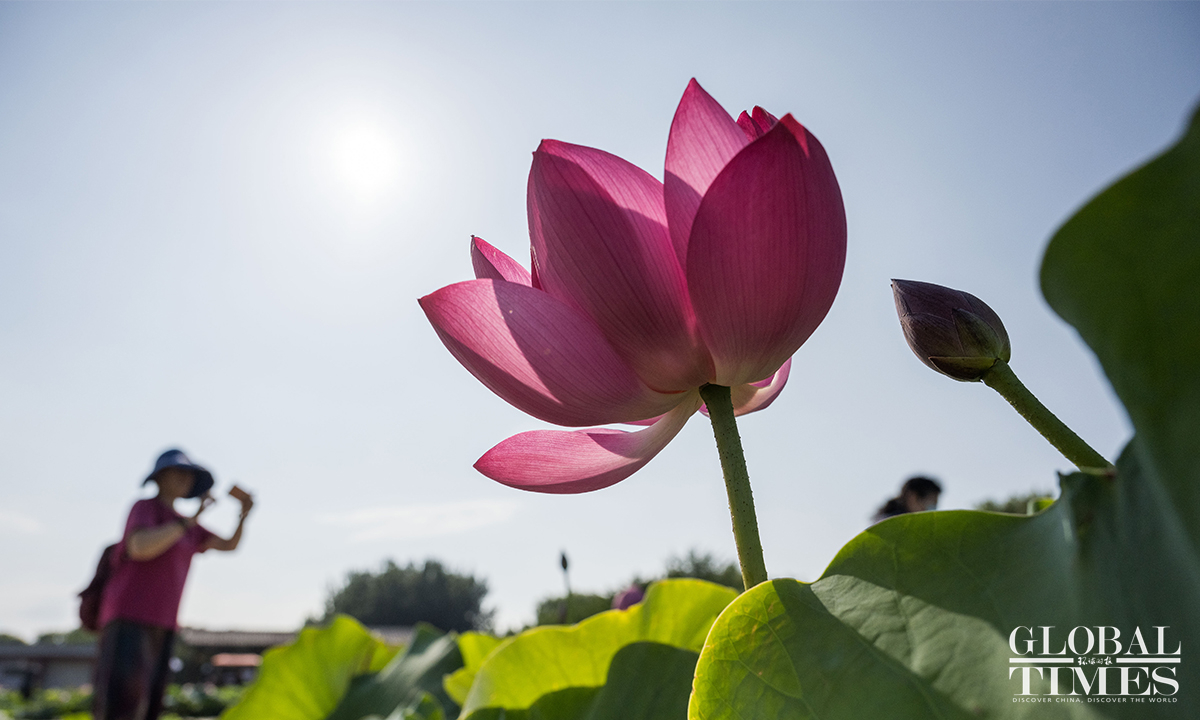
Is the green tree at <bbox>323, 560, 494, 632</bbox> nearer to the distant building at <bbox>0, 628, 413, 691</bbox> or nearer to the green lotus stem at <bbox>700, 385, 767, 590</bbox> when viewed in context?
the distant building at <bbox>0, 628, 413, 691</bbox>

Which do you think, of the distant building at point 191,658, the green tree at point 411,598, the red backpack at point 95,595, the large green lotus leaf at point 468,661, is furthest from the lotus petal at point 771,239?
the green tree at point 411,598

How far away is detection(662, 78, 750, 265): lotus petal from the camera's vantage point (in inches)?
11.4

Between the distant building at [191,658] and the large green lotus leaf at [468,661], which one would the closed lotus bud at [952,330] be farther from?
the distant building at [191,658]

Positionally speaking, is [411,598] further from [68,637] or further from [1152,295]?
[1152,295]

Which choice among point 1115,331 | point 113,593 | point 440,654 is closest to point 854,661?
point 1115,331

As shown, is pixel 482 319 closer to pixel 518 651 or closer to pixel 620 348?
pixel 620 348

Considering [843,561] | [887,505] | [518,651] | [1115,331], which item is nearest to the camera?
[1115,331]

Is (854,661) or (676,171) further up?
(676,171)

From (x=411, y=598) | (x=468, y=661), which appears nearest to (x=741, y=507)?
(x=468, y=661)

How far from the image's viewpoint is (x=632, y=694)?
0.37 meters

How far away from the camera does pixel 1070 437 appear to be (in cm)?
23

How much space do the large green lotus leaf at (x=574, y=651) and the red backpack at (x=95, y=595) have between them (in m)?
1.96

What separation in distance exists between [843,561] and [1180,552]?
0.32 ft

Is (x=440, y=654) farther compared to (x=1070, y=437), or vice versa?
(x=440, y=654)
